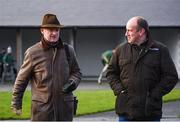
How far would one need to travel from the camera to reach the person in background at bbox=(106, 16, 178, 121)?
6695 millimetres

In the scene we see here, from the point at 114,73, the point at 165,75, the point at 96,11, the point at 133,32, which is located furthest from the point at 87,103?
the point at 96,11

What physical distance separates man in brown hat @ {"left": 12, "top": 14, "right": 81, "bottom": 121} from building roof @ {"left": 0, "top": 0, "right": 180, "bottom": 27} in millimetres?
22718

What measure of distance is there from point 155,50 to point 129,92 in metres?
0.55

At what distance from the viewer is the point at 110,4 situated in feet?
99.2

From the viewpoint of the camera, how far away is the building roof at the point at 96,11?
29922 millimetres

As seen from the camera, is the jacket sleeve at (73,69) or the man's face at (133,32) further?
the jacket sleeve at (73,69)

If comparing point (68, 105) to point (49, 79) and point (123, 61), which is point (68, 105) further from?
point (123, 61)

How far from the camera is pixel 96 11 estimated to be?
99.1ft

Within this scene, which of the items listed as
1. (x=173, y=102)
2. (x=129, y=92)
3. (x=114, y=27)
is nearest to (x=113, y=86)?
(x=129, y=92)

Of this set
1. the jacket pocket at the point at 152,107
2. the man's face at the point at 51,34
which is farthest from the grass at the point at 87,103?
the jacket pocket at the point at 152,107

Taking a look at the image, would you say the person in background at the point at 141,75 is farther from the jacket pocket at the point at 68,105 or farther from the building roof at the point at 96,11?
the building roof at the point at 96,11

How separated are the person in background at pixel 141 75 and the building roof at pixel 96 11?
75.8 feet

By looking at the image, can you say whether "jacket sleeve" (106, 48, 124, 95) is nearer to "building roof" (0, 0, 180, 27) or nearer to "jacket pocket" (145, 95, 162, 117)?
"jacket pocket" (145, 95, 162, 117)

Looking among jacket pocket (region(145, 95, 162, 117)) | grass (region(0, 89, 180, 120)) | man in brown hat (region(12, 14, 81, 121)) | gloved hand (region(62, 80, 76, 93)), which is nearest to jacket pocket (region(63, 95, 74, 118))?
man in brown hat (region(12, 14, 81, 121))
